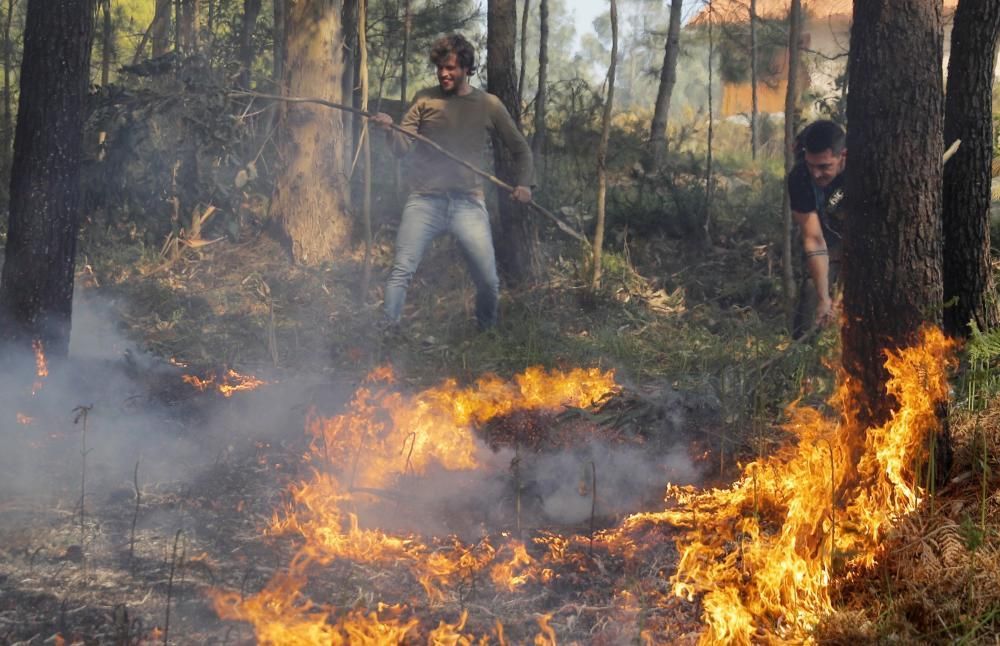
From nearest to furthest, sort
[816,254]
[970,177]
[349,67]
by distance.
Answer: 1. [970,177]
2. [816,254]
3. [349,67]

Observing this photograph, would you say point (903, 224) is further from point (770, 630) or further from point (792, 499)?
point (770, 630)

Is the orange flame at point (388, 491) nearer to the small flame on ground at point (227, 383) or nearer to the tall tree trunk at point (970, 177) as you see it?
the small flame on ground at point (227, 383)

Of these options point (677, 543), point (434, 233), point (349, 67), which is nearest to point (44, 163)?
point (434, 233)

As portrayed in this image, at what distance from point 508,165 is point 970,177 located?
4.32 m

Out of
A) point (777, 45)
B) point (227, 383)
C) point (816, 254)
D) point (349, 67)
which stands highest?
point (777, 45)

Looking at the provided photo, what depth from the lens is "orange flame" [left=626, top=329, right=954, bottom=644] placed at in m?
3.21

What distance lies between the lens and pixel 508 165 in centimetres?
876

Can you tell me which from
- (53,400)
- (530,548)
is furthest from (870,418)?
(53,400)

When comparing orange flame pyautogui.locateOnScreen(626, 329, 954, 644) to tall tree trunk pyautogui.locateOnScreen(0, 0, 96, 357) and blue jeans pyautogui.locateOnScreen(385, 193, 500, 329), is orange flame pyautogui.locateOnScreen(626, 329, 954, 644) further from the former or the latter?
tall tree trunk pyautogui.locateOnScreen(0, 0, 96, 357)

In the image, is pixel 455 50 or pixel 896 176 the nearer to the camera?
pixel 896 176

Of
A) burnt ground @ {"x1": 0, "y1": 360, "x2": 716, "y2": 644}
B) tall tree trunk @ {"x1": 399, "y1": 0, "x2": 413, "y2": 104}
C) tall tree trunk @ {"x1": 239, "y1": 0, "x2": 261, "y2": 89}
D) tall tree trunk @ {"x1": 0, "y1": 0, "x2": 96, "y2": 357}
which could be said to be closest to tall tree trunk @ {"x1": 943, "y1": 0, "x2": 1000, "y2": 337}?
burnt ground @ {"x1": 0, "y1": 360, "x2": 716, "y2": 644}

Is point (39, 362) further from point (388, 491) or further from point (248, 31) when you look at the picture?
point (248, 31)

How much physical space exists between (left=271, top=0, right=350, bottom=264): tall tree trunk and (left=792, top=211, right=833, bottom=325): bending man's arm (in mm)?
5451

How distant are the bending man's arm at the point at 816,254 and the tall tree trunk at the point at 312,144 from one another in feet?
17.9
